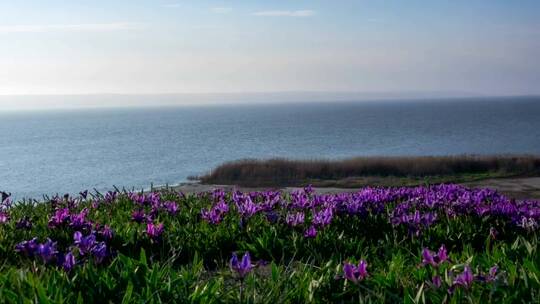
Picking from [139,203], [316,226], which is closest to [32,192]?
[139,203]

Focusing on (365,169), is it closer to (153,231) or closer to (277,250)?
(277,250)

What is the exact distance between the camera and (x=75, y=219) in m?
7.28

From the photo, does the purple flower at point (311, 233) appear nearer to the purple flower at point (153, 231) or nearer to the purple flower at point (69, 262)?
the purple flower at point (153, 231)

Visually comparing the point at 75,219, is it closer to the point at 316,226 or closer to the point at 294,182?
the point at 316,226

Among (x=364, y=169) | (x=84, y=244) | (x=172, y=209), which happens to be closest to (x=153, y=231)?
(x=84, y=244)

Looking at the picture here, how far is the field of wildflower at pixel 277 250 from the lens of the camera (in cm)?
449

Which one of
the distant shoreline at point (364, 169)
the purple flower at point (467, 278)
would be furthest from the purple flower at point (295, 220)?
the distant shoreline at point (364, 169)

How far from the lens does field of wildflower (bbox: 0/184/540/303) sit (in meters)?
4.49

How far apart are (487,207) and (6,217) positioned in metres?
6.29

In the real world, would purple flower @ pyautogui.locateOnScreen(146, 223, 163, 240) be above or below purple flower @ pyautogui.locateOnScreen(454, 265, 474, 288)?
below

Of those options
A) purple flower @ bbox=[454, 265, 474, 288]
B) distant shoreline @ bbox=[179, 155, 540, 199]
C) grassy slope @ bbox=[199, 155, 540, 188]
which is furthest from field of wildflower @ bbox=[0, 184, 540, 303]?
grassy slope @ bbox=[199, 155, 540, 188]

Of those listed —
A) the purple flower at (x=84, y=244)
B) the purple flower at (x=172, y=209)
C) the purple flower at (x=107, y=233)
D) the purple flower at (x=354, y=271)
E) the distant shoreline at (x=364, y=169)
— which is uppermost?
the purple flower at (x=84, y=244)

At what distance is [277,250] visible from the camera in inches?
281

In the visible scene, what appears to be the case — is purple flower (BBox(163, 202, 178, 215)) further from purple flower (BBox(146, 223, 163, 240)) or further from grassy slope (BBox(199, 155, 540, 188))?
grassy slope (BBox(199, 155, 540, 188))
